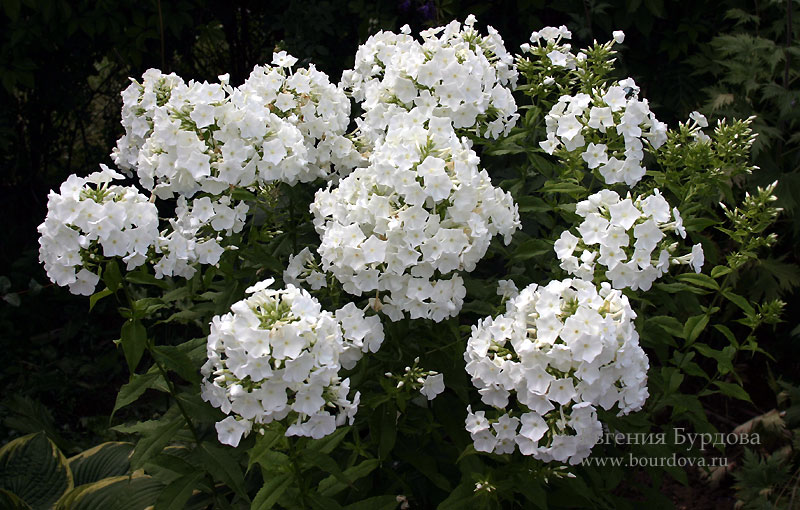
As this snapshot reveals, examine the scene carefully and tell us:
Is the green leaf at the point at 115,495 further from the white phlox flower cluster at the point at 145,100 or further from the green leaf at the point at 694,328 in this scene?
the green leaf at the point at 694,328

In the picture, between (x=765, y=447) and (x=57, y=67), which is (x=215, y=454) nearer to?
(x=765, y=447)

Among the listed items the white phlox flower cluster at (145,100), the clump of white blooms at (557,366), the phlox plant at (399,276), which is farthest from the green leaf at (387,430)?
the white phlox flower cluster at (145,100)

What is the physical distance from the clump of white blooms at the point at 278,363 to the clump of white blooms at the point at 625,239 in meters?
0.69

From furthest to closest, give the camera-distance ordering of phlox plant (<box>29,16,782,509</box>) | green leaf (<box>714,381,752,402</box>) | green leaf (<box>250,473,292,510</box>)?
green leaf (<box>714,381,752,402</box>) < green leaf (<box>250,473,292,510</box>) < phlox plant (<box>29,16,782,509</box>)

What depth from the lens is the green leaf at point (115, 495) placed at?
104 inches

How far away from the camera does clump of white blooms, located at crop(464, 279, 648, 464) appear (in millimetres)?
1689

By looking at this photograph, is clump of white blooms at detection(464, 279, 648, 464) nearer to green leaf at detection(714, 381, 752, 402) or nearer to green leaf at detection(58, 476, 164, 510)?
green leaf at detection(714, 381, 752, 402)

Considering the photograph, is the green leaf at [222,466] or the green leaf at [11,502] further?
the green leaf at [11,502]

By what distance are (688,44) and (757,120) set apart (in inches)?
30.4

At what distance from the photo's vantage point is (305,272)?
224 cm

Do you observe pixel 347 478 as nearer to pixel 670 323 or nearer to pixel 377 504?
pixel 377 504

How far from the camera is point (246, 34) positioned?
486 cm

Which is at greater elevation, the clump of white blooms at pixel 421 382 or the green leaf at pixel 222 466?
the clump of white blooms at pixel 421 382

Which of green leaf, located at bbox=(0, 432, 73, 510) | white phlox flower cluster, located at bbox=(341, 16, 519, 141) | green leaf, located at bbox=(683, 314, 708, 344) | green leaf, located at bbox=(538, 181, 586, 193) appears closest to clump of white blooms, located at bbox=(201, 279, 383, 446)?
white phlox flower cluster, located at bbox=(341, 16, 519, 141)
